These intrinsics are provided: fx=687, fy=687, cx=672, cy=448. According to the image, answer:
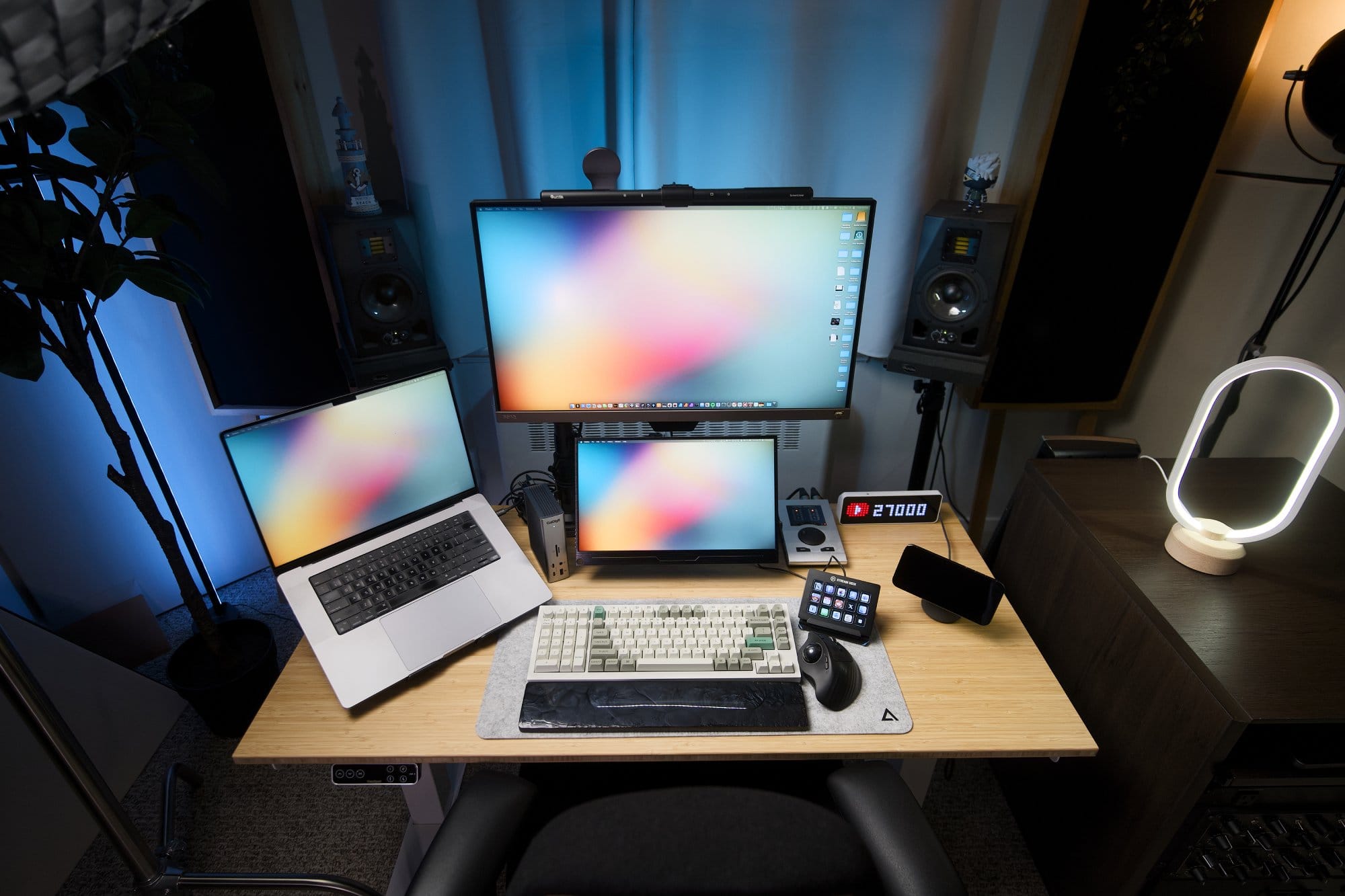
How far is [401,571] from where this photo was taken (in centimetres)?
119

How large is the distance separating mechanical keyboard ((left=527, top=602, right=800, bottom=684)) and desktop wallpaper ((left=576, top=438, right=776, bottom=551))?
0.14 meters

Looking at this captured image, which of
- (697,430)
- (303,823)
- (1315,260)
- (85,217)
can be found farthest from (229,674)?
(1315,260)

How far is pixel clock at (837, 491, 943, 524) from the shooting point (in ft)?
4.71

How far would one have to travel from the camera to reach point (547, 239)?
1177 mm

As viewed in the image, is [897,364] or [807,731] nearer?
[807,731]

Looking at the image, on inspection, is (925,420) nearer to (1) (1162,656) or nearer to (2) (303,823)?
(1) (1162,656)

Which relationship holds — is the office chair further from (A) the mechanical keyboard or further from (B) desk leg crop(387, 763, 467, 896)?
(B) desk leg crop(387, 763, 467, 896)

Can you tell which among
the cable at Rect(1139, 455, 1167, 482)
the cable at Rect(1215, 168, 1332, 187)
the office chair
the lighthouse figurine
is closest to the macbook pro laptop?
the office chair

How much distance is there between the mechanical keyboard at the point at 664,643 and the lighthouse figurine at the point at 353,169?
1.00 meters

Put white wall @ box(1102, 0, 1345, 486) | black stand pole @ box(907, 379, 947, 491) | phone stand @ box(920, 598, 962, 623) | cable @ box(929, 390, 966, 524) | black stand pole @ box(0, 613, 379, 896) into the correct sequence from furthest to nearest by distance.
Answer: cable @ box(929, 390, 966, 524) → black stand pole @ box(907, 379, 947, 491) → white wall @ box(1102, 0, 1345, 486) → phone stand @ box(920, 598, 962, 623) → black stand pole @ box(0, 613, 379, 896)

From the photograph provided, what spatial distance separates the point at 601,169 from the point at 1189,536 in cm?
125

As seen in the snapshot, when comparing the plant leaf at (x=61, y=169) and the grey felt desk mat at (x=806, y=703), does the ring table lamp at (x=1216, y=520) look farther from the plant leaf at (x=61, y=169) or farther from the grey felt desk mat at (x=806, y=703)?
the plant leaf at (x=61, y=169)

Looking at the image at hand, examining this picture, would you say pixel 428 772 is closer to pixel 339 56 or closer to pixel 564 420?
pixel 564 420

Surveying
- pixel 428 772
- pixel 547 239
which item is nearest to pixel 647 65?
pixel 547 239
